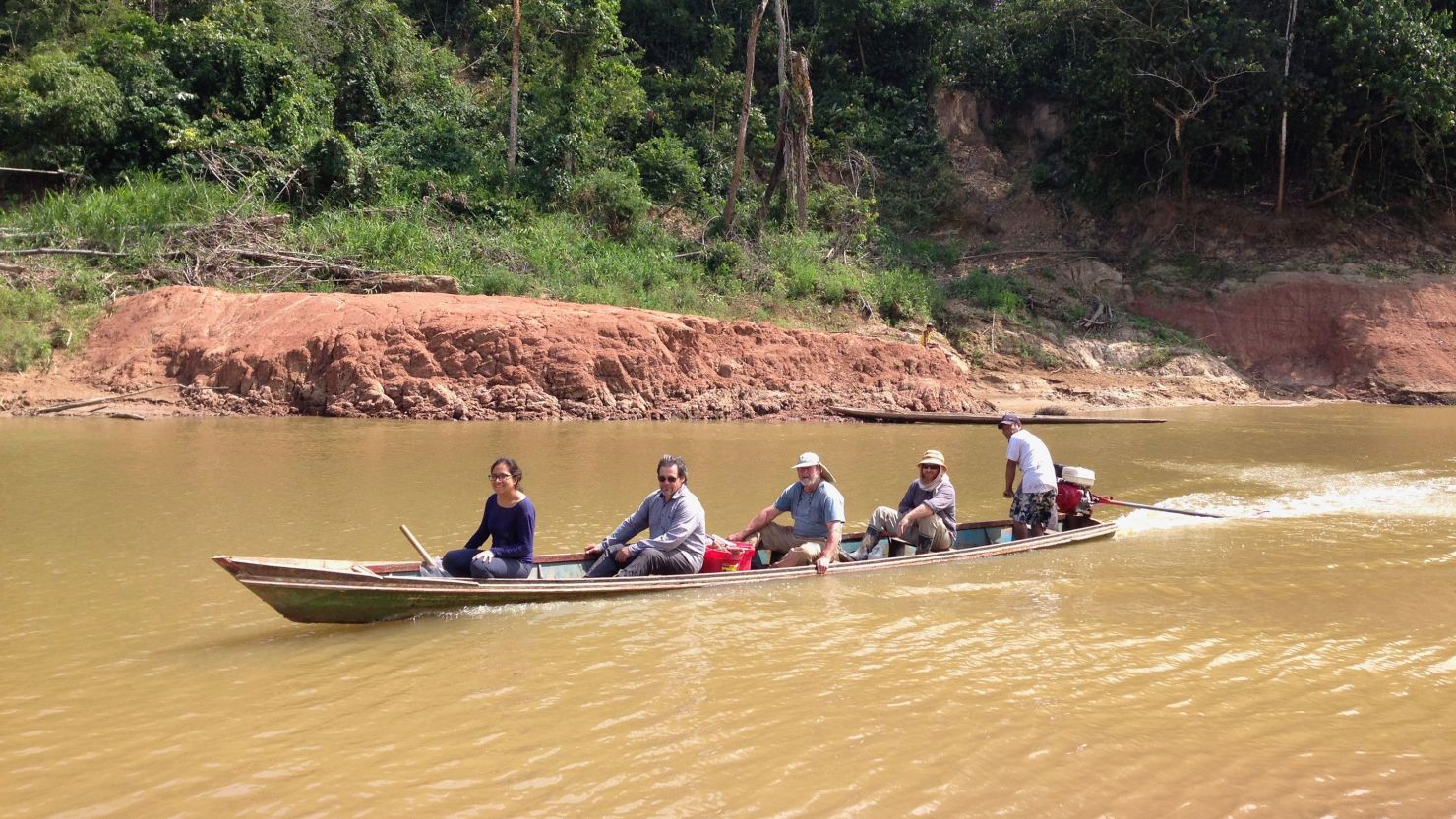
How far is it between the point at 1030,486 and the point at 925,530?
1.50 meters

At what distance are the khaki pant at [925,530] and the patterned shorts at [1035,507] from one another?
1.23 meters

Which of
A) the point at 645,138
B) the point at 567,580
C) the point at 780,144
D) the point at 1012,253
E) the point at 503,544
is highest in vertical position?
the point at 645,138

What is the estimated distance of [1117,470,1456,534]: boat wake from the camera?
35.2 ft

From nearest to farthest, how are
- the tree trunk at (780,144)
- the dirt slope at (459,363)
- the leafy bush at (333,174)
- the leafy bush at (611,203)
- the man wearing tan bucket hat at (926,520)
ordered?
the man wearing tan bucket hat at (926,520) → the dirt slope at (459,363) → the leafy bush at (333,174) → the leafy bush at (611,203) → the tree trunk at (780,144)

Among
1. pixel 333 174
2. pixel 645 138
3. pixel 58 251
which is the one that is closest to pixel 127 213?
pixel 58 251

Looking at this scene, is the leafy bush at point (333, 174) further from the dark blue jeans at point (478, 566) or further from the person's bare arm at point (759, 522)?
the dark blue jeans at point (478, 566)

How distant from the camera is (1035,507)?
968 cm

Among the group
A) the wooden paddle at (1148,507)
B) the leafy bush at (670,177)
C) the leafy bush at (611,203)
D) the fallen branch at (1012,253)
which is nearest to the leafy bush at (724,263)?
the leafy bush at (611,203)

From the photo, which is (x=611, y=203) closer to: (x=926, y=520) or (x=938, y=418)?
(x=938, y=418)

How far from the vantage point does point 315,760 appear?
14.4 feet

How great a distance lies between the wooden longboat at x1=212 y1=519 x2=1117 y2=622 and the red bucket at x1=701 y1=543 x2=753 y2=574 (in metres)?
0.25

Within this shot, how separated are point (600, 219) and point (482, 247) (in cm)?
375

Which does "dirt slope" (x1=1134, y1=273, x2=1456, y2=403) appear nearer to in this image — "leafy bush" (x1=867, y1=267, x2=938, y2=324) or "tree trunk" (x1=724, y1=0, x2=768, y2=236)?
"leafy bush" (x1=867, y1=267, x2=938, y2=324)

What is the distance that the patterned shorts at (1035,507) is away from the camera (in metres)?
9.64
